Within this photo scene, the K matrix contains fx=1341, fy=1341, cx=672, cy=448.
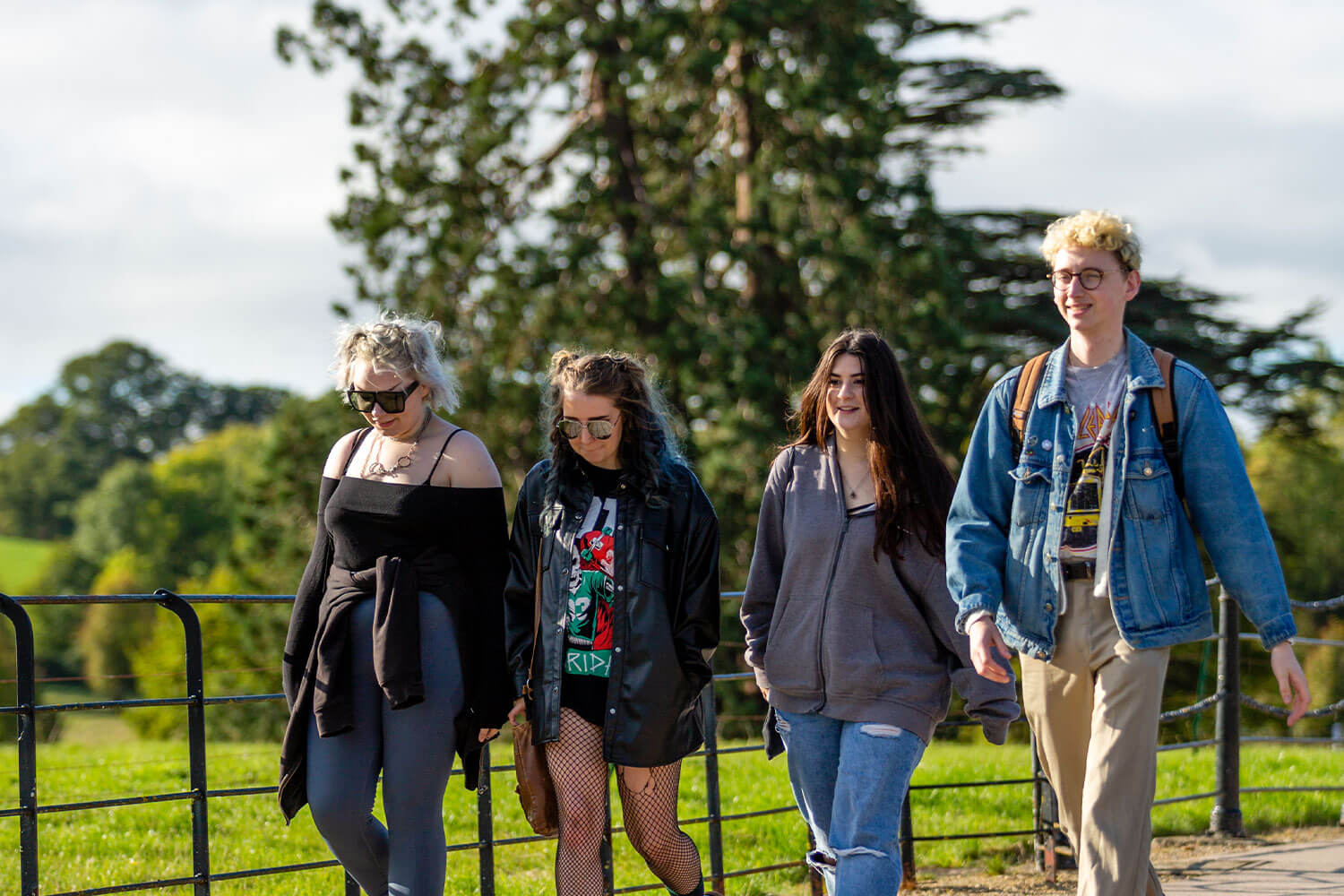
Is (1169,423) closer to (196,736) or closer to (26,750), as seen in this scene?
(196,736)

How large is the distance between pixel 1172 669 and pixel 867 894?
18610 millimetres

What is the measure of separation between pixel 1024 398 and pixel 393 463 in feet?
6.25

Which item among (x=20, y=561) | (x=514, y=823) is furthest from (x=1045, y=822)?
(x=20, y=561)

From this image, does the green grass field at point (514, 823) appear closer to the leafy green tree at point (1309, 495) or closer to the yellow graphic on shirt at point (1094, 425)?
the yellow graphic on shirt at point (1094, 425)

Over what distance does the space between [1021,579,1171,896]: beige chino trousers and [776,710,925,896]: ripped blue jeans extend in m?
0.45

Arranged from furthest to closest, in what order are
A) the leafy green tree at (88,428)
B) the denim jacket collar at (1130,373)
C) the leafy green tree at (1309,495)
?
1. the leafy green tree at (88,428)
2. the leafy green tree at (1309,495)
3. the denim jacket collar at (1130,373)

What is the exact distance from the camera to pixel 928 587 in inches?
157

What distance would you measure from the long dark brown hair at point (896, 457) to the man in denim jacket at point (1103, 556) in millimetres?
167

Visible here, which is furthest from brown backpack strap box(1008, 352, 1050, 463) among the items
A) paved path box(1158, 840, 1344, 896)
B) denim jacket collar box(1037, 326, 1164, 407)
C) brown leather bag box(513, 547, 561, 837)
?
paved path box(1158, 840, 1344, 896)

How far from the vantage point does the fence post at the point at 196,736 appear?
14.8 ft

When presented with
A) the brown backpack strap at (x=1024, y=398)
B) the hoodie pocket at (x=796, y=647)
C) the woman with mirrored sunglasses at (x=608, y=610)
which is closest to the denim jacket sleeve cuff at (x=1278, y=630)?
the brown backpack strap at (x=1024, y=398)

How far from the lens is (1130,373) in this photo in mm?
3691

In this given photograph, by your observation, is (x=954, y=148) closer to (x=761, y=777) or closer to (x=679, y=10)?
(x=679, y=10)

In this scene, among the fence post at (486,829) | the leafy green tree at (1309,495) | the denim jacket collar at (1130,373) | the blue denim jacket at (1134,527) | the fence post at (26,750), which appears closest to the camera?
the blue denim jacket at (1134,527)
